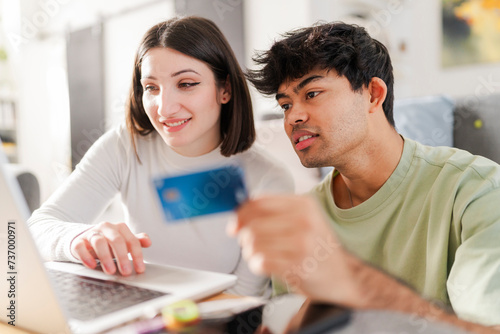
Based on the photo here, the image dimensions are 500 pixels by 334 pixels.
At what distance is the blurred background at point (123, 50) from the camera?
2.11m

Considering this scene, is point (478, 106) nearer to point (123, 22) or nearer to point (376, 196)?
point (376, 196)

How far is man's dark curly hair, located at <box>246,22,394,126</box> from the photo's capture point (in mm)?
841

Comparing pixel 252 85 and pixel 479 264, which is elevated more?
pixel 252 85

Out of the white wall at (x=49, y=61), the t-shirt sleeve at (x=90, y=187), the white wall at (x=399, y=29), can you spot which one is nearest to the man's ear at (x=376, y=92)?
the t-shirt sleeve at (x=90, y=187)

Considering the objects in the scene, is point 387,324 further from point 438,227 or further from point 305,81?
point 305,81

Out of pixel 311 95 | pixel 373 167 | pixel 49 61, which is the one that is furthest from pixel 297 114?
pixel 49 61

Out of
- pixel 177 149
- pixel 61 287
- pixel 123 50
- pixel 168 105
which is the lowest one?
pixel 61 287

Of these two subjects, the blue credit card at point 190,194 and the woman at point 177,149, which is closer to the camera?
the blue credit card at point 190,194

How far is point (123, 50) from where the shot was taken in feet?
9.21

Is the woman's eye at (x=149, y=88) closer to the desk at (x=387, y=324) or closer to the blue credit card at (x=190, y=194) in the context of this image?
the blue credit card at (x=190, y=194)

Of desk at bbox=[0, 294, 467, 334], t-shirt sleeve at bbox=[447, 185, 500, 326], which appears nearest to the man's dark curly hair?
t-shirt sleeve at bbox=[447, 185, 500, 326]

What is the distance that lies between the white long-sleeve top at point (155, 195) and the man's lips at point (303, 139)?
0.14m

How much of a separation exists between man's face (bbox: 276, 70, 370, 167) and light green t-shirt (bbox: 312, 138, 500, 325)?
0.10 m

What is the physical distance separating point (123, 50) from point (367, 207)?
244 cm
